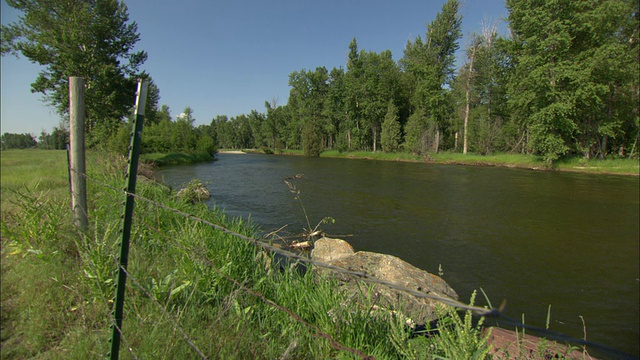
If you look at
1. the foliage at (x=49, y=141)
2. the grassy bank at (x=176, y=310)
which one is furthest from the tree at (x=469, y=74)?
the foliage at (x=49, y=141)

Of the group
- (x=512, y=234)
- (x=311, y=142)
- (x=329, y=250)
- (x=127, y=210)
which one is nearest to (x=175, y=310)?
(x=127, y=210)

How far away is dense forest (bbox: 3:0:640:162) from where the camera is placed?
2178 centimetres

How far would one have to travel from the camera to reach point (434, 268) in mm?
6043

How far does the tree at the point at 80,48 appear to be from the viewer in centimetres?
2123

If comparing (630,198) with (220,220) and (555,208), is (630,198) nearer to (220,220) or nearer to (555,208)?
(555,208)

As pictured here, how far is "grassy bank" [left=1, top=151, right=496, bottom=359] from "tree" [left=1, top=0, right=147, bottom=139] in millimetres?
23436

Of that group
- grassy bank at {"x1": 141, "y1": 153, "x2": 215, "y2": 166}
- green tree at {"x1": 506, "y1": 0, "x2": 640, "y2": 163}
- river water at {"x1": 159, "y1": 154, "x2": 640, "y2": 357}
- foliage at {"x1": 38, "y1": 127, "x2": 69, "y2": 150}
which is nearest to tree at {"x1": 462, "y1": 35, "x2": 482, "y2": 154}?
green tree at {"x1": 506, "y1": 0, "x2": 640, "y2": 163}

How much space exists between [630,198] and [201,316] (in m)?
16.8

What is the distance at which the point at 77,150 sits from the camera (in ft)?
11.1

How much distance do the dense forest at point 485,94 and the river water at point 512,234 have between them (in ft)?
35.2

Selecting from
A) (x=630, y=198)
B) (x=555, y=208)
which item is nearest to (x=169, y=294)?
(x=555, y=208)

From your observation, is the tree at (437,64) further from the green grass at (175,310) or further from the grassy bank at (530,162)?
the green grass at (175,310)

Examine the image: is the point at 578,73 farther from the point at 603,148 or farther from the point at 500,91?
the point at 500,91

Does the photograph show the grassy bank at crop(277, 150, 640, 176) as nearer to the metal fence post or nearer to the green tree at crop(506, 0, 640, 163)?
the green tree at crop(506, 0, 640, 163)
